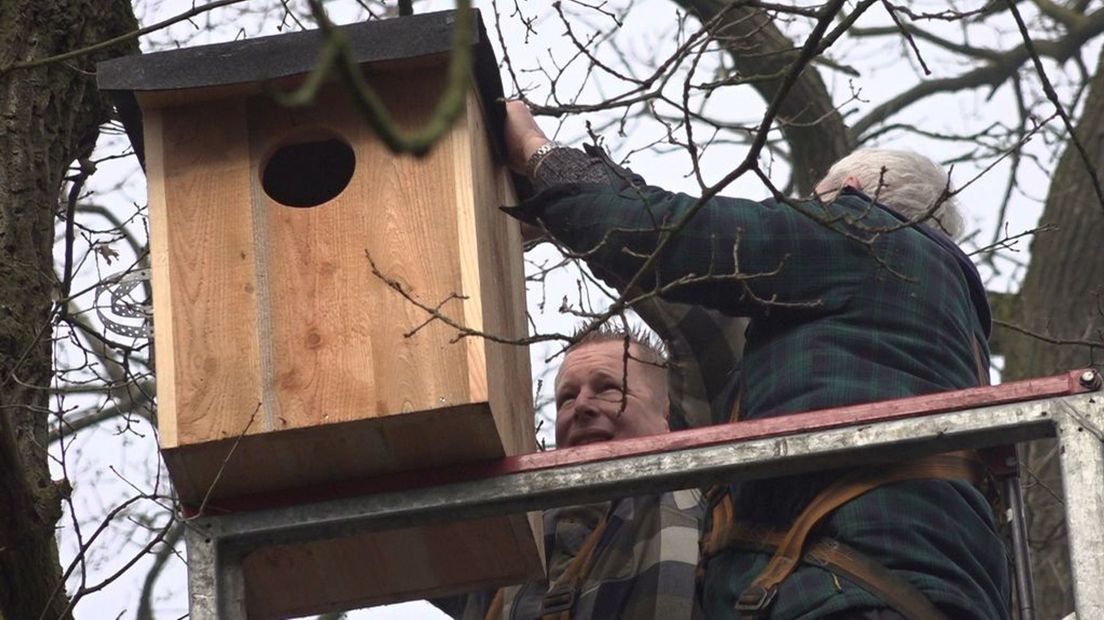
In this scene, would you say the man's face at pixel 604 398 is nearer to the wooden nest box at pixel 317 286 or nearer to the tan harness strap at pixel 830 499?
the wooden nest box at pixel 317 286

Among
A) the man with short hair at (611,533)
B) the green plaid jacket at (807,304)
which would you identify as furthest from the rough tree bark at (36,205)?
the man with short hair at (611,533)

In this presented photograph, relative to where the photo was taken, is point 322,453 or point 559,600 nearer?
point 322,453

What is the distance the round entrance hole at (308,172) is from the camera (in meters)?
4.03

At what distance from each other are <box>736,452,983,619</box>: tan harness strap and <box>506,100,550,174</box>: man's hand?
90 centimetres

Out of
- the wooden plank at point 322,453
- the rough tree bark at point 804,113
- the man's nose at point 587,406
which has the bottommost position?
the wooden plank at point 322,453

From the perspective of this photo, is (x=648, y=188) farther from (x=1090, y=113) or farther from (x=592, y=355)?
(x=1090, y=113)

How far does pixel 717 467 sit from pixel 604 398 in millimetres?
1238

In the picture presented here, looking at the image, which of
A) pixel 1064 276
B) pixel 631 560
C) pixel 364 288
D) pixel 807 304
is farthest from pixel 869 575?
pixel 1064 276

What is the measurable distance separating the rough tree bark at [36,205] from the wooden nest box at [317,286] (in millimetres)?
284

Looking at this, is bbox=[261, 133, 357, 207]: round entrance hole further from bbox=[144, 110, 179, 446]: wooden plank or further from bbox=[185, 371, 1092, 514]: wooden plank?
bbox=[185, 371, 1092, 514]: wooden plank

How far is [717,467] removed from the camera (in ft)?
10.9

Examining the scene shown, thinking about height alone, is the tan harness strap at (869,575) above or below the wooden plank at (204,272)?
below

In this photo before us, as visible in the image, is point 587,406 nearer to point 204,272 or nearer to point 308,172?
point 308,172

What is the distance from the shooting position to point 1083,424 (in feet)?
10.5
